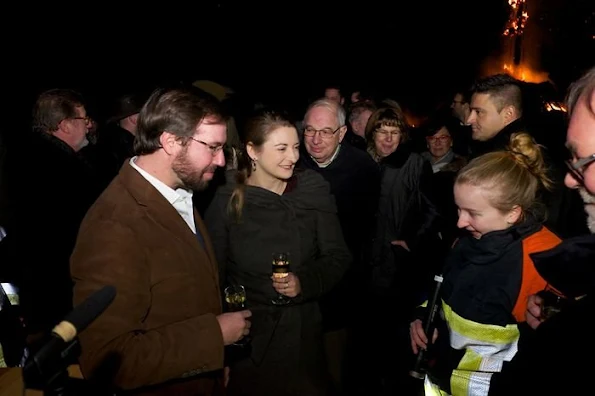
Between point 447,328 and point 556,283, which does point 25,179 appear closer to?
point 447,328

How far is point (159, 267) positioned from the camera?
2115mm

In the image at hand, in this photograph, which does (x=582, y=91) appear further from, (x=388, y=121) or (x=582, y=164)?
(x=388, y=121)

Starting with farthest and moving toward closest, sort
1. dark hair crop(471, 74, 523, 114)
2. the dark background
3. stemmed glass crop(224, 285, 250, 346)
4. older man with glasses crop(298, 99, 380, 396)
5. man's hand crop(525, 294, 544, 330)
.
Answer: the dark background < older man with glasses crop(298, 99, 380, 396) < dark hair crop(471, 74, 523, 114) < stemmed glass crop(224, 285, 250, 346) < man's hand crop(525, 294, 544, 330)

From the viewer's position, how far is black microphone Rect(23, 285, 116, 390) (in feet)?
3.22

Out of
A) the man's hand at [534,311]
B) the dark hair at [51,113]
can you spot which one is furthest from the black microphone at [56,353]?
the dark hair at [51,113]

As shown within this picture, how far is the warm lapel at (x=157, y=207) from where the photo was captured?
7.16 ft

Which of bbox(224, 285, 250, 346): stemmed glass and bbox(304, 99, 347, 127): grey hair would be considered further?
bbox(304, 99, 347, 127): grey hair

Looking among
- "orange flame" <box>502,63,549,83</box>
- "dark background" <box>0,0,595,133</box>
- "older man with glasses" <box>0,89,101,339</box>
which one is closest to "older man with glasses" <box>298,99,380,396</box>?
Answer: "older man with glasses" <box>0,89,101,339</box>

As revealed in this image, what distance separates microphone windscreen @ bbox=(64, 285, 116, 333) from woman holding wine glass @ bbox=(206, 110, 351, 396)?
1.85 meters

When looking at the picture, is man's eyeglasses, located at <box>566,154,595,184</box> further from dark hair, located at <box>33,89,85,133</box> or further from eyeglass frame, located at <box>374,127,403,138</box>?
dark hair, located at <box>33,89,85,133</box>

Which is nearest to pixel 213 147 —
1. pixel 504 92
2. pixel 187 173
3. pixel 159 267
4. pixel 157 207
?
pixel 187 173

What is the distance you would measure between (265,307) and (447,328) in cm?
117

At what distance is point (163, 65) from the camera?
41.4ft

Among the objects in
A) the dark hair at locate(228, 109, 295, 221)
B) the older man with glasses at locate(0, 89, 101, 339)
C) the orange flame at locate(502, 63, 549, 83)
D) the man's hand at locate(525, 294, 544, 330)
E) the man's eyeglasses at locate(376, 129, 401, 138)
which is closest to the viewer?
the man's hand at locate(525, 294, 544, 330)
